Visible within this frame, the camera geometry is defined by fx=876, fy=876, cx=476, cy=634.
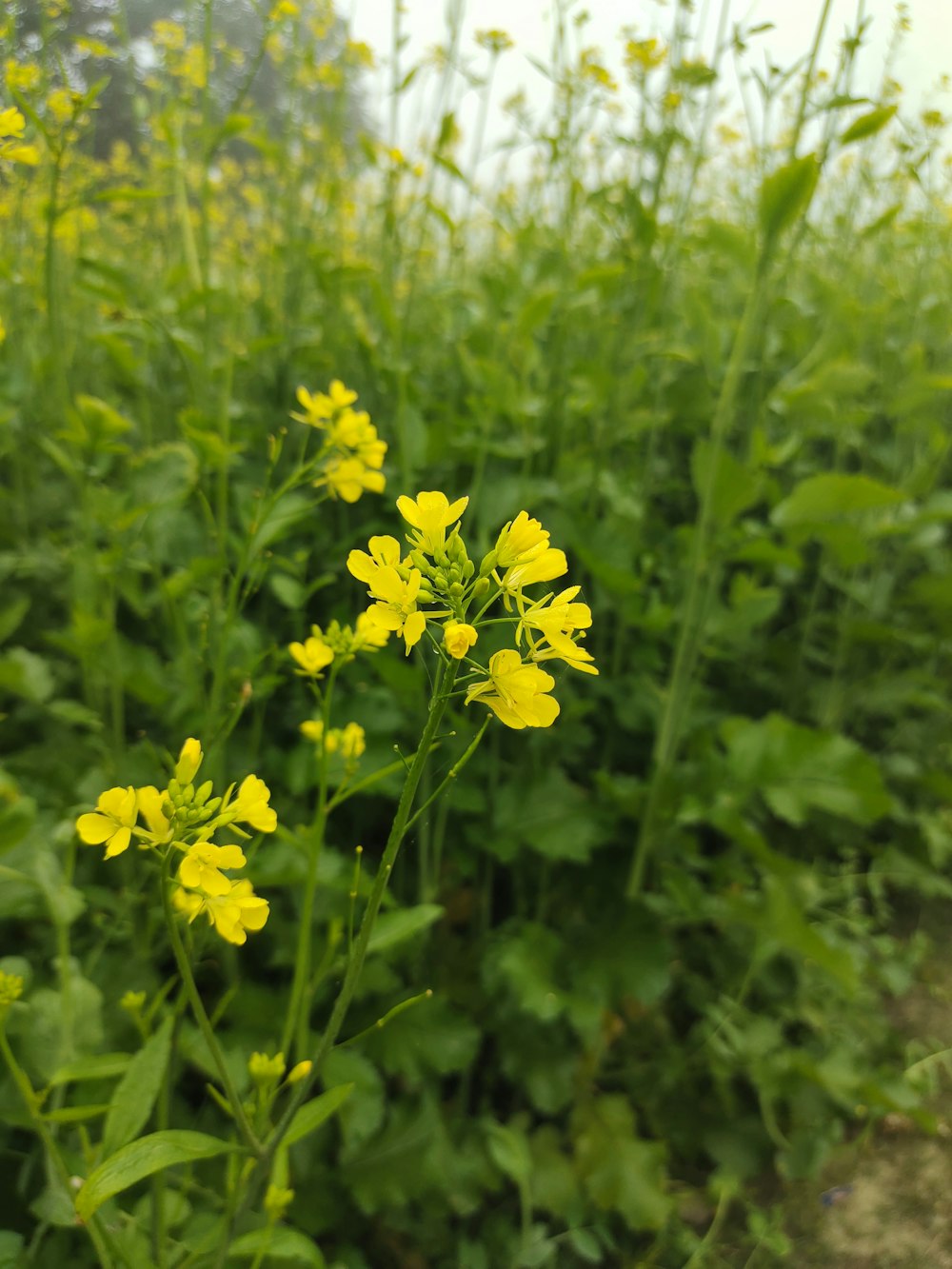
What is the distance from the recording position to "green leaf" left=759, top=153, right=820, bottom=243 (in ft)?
3.85

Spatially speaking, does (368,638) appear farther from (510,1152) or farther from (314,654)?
(510,1152)

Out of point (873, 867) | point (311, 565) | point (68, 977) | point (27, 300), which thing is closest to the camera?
point (68, 977)

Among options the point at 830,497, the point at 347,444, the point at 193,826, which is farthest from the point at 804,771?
the point at 193,826

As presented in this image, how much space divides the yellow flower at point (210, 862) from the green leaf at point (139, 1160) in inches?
7.5

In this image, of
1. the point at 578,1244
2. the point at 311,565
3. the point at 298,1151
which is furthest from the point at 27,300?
the point at 578,1244

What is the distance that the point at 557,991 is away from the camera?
1324mm

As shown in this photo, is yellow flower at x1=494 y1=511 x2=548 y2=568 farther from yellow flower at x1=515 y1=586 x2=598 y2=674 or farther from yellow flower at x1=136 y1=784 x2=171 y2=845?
yellow flower at x1=136 y1=784 x2=171 y2=845

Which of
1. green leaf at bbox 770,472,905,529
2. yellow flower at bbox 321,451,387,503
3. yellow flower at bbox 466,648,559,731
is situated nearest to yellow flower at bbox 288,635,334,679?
yellow flower at bbox 321,451,387,503

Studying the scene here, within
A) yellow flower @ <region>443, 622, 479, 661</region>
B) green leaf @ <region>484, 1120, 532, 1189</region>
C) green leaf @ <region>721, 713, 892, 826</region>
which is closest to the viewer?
yellow flower @ <region>443, 622, 479, 661</region>

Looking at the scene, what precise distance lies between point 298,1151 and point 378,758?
517mm

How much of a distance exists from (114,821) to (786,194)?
3.83 feet

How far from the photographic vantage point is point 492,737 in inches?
59.1

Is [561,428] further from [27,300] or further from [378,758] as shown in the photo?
[27,300]

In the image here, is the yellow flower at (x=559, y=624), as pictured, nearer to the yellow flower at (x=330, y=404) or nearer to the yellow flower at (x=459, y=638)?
the yellow flower at (x=459, y=638)
